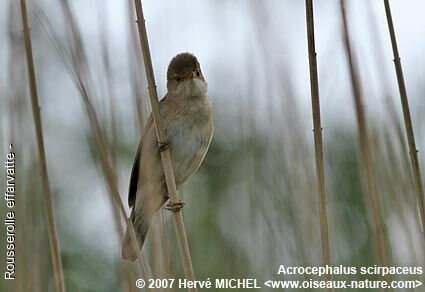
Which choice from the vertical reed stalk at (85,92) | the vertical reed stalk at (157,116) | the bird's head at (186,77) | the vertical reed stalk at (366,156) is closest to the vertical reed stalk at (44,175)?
the vertical reed stalk at (85,92)

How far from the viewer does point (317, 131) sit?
2.14m

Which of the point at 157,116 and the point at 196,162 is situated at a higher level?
the point at 196,162

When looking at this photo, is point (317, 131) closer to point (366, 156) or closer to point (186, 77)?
point (366, 156)

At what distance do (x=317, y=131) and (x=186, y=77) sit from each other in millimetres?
1418

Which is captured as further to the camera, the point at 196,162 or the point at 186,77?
the point at 186,77

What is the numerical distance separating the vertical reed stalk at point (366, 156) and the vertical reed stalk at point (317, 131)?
19 cm

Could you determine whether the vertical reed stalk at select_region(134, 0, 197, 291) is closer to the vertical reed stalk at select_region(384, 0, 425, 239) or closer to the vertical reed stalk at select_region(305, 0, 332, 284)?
the vertical reed stalk at select_region(305, 0, 332, 284)

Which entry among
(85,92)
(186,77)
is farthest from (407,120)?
(186,77)

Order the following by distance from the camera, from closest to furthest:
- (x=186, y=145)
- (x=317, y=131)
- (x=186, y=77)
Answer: (x=317, y=131) < (x=186, y=145) < (x=186, y=77)

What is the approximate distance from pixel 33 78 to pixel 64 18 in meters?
0.31

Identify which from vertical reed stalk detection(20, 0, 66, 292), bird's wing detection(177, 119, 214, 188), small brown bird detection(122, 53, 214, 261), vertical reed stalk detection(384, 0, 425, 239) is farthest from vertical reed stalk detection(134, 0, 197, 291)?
bird's wing detection(177, 119, 214, 188)

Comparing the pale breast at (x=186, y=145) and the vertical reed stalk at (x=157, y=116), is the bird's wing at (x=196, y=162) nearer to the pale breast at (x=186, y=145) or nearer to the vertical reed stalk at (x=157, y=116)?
the pale breast at (x=186, y=145)

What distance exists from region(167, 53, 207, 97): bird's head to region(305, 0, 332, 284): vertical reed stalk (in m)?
1.33

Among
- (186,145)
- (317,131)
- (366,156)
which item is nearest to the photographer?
(317,131)
